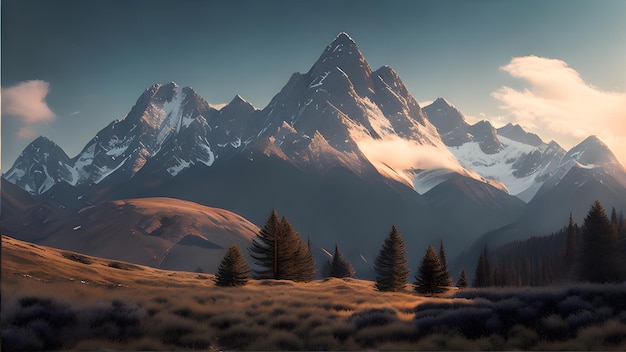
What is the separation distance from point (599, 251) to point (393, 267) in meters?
17.9

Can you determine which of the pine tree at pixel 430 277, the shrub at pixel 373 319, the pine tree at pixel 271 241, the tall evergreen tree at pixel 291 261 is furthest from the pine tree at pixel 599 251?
the tall evergreen tree at pixel 291 261

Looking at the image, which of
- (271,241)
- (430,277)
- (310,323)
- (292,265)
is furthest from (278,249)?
(310,323)

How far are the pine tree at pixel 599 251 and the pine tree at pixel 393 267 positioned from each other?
53.2 feet

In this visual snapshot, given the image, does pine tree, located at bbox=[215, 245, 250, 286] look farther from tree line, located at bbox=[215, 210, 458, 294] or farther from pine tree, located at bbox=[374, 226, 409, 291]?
pine tree, located at bbox=[374, 226, 409, 291]

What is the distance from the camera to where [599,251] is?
26016 millimetres

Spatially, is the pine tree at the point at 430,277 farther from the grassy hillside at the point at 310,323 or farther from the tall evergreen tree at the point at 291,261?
the grassy hillside at the point at 310,323

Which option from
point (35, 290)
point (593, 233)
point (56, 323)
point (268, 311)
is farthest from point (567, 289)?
point (35, 290)

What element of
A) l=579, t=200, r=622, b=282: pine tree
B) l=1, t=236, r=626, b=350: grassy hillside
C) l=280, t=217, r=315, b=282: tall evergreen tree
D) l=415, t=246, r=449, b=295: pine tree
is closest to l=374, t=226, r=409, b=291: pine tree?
l=415, t=246, r=449, b=295: pine tree

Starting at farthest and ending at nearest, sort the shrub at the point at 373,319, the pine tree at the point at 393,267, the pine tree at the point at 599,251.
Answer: the pine tree at the point at 393,267, the pine tree at the point at 599,251, the shrub at the point at 373,319

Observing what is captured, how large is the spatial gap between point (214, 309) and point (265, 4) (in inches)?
492

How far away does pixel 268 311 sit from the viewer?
1495 centimetres

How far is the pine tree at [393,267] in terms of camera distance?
38.7 meters

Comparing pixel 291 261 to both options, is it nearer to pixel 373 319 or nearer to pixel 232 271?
pixel 232 271

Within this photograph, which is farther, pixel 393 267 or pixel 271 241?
pixel 271 241
